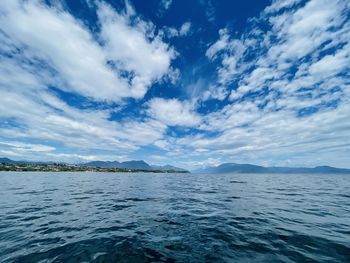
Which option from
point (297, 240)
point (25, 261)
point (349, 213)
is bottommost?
point (25, 261)

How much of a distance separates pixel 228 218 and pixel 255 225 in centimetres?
247

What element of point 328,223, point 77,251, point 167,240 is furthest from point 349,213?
point 77,251

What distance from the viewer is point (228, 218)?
590 inches

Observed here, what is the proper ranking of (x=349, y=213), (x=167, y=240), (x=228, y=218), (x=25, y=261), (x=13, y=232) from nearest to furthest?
(x=25, y=261), (x=167, y=240), (x=13, y=232), (x=228, y=218), (x=349, y=213)

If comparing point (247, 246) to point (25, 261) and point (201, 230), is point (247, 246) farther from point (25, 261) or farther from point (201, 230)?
point (25, 261)

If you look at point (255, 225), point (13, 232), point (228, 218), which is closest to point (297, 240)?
point (255, 225)

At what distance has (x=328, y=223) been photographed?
13.5 metres

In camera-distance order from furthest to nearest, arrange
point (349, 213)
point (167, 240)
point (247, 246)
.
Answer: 1. point (349, 213)
2. point (167, 240)
3. point (247, 246)

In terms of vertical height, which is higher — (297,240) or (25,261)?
(297,240)

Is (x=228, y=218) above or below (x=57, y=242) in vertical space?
above

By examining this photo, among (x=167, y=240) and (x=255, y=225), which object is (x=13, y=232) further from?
(x=255, y=225)

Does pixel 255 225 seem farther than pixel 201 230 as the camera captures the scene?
Yes

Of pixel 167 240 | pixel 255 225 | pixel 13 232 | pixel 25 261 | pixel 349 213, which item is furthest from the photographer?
pixel 349 213

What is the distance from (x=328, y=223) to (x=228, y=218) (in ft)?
24.8
